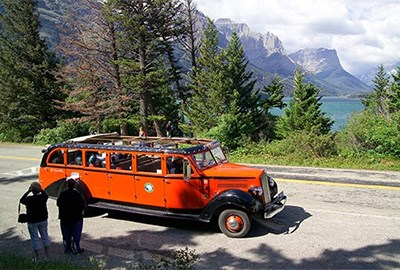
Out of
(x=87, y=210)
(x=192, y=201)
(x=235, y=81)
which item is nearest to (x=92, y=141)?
(x=87, y=210)

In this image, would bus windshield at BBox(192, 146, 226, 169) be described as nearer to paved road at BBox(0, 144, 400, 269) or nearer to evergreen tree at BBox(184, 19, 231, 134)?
paved road at BBox(0, 144, 400, 269)

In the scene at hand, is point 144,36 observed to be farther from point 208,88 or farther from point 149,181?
point 149,181

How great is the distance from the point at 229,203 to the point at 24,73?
29091 millimetres

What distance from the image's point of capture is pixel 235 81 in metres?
38.6

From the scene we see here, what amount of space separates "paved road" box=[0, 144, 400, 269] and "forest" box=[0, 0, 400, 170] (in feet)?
18.4

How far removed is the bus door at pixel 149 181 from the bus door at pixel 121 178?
0.22 metres

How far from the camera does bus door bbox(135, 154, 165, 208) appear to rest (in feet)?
31.2

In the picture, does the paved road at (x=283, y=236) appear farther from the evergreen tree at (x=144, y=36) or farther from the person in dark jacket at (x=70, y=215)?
the evergreen tree at (x=144, y=36)

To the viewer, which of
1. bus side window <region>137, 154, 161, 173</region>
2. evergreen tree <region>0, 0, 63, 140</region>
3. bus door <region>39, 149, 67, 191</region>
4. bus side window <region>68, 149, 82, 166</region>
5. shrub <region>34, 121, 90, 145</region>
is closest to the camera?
bus side window <region>137, 154, 161, 173</region>

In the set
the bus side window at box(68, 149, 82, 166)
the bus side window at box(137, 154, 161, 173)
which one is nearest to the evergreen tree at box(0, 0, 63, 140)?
the bus side window at box(68, 149, 82, 166)

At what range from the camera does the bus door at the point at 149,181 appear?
31.2 ft

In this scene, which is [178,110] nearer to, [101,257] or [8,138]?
[8,138]

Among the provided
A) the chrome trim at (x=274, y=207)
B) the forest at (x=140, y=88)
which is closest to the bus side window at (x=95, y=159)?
the chrome trim at (x=274, y=207)

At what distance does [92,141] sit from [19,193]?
3820 mm
